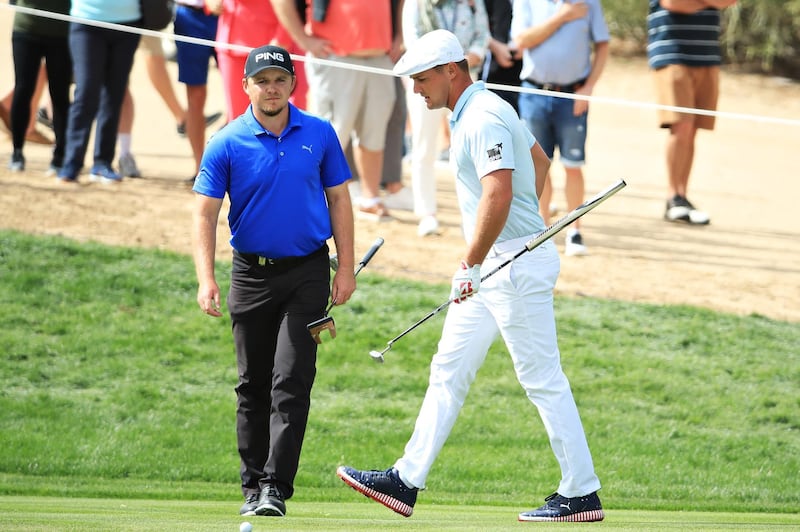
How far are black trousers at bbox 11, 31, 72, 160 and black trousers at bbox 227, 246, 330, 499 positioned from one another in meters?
6.26

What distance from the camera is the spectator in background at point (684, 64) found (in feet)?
41.2

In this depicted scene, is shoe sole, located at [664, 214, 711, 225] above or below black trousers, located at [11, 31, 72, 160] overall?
below

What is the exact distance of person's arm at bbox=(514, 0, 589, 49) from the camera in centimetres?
1153

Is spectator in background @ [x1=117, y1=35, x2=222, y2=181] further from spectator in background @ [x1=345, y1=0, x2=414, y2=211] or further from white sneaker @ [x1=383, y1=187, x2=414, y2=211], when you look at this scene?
white sneaker @ [x1=383, y1=187, x2=414, y2=211]

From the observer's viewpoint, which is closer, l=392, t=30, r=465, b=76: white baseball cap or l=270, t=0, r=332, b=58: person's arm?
l=392, t=30, r=465, b=76: white baseball cap

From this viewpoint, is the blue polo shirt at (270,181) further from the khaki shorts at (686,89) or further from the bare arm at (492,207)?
the khaki shorts at (686,89)

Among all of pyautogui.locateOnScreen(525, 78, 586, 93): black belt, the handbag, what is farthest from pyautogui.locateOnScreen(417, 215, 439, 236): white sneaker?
the handbag

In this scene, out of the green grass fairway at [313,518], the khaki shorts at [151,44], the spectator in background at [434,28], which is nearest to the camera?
the green grass fairway at [313,518]

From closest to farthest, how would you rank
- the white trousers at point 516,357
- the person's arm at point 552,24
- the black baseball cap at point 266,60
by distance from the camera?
the white trousers at point 516,357 → the black baseball cap at point 266,60 → the person's arm at point 552,24

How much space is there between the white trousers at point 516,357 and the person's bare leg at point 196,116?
6.66 meters

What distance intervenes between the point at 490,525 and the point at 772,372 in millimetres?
4840

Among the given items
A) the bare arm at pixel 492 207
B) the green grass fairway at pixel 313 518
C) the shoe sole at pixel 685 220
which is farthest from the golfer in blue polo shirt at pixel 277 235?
the shoe sole at pixel 685 220

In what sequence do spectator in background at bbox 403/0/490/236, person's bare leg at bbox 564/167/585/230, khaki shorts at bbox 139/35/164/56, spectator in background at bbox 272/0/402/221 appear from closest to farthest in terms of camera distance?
spectator in background at bbox 403/0/490/236 → person's bare leg at bbox 564/167/585/230 → spectator in background at bbox 272/0/402/221 → khaki shorts at bbox 139/35/164/56

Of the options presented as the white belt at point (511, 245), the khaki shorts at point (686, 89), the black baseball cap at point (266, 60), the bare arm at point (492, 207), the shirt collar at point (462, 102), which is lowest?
the khaki shorts at point (686, 89)
